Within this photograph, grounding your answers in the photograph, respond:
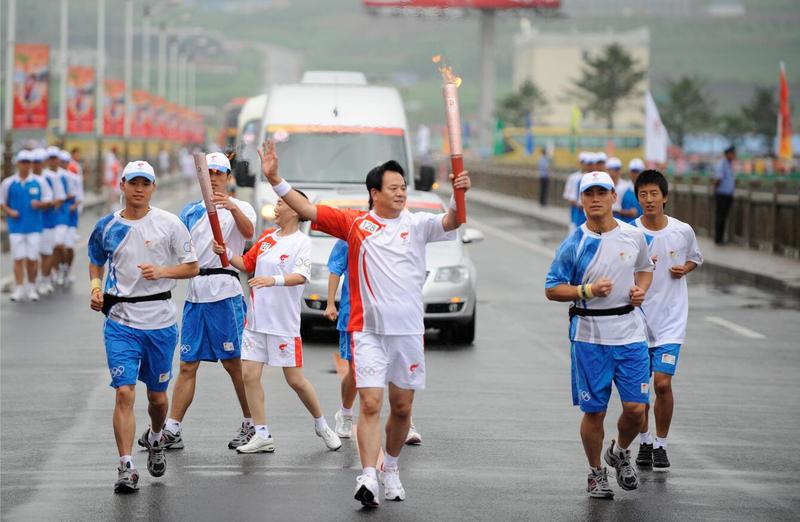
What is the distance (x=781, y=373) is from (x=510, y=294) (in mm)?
7161

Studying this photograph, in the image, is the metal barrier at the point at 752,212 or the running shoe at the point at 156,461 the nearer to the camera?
the running shoe at the point at 156,461

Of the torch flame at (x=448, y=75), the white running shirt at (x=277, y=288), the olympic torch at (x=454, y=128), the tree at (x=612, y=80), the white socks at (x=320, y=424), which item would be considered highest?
the tree at (x=612, y=80)

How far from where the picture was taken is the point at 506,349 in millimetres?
14781

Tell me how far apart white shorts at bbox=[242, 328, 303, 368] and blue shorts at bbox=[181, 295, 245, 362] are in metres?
0.10

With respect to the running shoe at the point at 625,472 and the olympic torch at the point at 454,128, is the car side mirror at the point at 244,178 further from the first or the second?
the olympic torch at the point at 454,128

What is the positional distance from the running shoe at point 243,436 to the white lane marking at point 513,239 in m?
18.5

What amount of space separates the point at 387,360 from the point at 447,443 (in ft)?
6.40

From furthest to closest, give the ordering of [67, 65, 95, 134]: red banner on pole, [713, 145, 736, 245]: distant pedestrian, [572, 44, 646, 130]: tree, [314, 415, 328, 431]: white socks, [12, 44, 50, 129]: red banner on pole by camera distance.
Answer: [572, 44, 646, 130]: tree → [67, 65, 95, 134]: red banner on pole → [12, 44, 50, 129]: red banner on pole → [713, 145, 736, 245]: distant pedestrian → [314, 415, 328, 431]: white socks

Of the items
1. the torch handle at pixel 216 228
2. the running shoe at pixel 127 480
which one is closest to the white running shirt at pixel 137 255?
the torch handle at pixel 216 228

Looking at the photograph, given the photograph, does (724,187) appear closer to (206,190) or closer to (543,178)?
(543,178)

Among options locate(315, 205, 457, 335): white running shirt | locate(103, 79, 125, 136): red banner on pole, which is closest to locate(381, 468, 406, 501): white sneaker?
locate(315, 205, 457, 335): white running shirt

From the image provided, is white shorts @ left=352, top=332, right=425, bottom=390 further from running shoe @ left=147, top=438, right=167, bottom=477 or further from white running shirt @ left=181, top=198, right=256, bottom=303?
white running shirt @ left=181, top=198, right=256, bottom=303

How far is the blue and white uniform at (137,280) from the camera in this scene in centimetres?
835

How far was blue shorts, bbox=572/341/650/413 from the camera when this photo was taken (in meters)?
8.03
